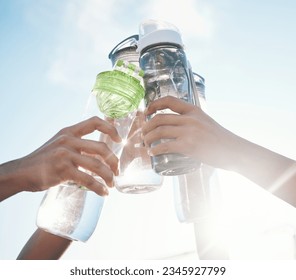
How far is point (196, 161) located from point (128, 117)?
0.45 m

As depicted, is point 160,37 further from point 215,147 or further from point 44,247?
point 44,247

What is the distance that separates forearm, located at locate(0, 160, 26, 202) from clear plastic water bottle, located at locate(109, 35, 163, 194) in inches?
14.5

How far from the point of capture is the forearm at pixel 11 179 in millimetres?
959

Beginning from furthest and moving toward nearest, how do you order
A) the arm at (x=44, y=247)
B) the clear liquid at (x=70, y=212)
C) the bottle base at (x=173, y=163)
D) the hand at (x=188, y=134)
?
the arm at (x=44, y=247)
the clear liquid at (x=70, y=212)
the bottle base at (x=173, y=163)
the hand at (x=188, y=134)

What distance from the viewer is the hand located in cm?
89

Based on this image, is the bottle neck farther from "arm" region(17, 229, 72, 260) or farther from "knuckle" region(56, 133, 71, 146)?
"arm" region(17, 229, 72, 260)

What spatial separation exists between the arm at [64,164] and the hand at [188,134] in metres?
0.14

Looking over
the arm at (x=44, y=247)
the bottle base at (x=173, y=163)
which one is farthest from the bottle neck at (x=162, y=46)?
the arm at (x=44, y=247)

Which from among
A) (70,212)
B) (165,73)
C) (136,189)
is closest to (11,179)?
(70,212)

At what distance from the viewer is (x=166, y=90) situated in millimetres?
1092

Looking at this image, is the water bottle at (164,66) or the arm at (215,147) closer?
the arm at (215,147)

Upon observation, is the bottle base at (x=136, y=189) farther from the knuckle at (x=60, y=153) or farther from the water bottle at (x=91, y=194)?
the knuckle at (x=60, y=153)

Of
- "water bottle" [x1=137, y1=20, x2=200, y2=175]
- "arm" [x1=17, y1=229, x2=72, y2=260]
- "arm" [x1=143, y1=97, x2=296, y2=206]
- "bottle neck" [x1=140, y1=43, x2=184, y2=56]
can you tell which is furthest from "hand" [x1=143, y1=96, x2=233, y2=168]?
→ "arm" [x1=17, y1=229, x2=72, y2=260]

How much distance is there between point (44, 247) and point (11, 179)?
0.65 m
